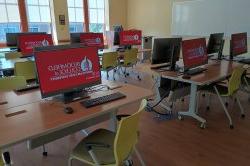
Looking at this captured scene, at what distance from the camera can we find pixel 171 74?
10.3ft

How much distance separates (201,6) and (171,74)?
4.34m

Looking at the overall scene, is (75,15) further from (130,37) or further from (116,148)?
(116,148)

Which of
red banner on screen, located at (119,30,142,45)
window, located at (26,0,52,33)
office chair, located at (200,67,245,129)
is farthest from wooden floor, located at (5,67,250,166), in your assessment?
window, located at (26,0,52,33)

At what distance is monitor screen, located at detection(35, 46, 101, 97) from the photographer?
6.12 ft

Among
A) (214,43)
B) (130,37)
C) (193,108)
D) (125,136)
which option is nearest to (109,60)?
(130,37)

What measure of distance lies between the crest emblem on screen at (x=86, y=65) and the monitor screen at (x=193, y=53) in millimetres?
1444

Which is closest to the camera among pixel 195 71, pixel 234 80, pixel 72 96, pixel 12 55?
pixel 72 96

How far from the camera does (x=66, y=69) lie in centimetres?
199

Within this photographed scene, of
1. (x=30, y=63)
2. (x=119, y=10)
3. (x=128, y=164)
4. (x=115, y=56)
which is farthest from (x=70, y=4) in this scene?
(x=128, y=164)

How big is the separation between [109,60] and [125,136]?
142 inches

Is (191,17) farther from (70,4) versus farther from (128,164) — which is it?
(128,164)

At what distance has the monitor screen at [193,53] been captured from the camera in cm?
310

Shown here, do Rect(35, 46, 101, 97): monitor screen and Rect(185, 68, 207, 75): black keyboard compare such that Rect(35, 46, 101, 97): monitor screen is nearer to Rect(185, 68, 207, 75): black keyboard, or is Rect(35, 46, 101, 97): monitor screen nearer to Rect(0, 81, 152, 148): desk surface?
Rect(0, 81, 152, 148): desk surface

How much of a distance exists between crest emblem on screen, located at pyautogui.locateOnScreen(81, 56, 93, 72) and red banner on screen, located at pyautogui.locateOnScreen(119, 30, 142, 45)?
378cm
